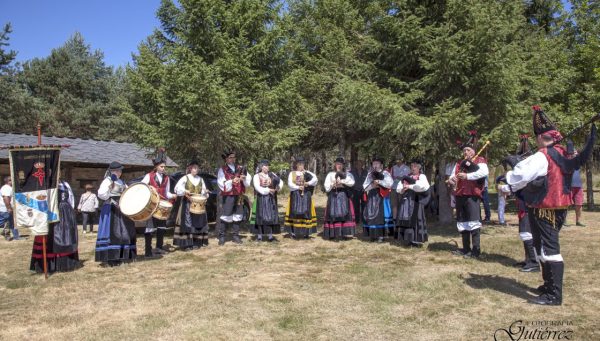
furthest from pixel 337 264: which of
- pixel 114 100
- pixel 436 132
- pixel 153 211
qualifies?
pixel 114 100

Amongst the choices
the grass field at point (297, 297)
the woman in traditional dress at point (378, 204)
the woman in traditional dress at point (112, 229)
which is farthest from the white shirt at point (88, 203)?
the woman in traditional dress at point (378, 204)

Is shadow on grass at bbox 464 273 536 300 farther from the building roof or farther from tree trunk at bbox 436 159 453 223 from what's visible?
the building roof

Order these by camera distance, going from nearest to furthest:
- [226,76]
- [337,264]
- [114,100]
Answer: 1. [337,264]
2. [226,76]
3. [114,100]

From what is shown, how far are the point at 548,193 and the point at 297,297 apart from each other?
3.47 meters

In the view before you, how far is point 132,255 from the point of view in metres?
8.46

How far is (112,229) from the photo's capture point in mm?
8164

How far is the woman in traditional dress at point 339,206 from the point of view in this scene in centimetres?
1073

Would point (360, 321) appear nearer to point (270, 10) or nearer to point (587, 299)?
point (587, 299)

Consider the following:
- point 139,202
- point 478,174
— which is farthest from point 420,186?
point 139,202

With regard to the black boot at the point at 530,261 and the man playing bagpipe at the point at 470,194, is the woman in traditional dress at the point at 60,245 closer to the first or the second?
the man playing bagpipe at the point at 470,194

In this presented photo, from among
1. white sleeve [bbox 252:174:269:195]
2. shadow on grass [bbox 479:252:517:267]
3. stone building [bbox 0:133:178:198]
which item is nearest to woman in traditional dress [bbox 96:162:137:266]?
white sleeve [bbox 252:174:269:195]

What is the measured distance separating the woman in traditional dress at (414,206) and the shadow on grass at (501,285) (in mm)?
2655

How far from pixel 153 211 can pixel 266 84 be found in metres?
5.12

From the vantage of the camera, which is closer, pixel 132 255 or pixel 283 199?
pixel 132 255
